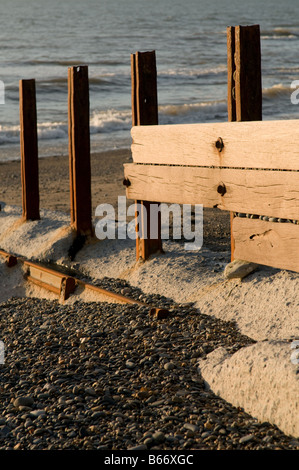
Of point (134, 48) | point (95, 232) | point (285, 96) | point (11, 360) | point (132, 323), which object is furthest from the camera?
point (134, 48)

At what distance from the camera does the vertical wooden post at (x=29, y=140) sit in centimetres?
765

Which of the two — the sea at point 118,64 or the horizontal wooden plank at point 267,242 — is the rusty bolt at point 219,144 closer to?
the horizontal wooden plank at point 267,242

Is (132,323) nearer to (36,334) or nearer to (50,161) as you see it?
(36,334)

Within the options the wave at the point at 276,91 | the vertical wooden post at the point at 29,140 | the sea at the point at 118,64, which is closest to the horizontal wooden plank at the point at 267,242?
the vertical wooden post at the point at 29,140

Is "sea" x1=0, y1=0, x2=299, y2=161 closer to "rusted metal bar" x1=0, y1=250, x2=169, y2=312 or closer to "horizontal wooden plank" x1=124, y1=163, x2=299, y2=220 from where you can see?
"rusted metal bar" x1=0, y1=250, x2=169, y2=312

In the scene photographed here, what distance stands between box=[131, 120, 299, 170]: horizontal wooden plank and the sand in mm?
896

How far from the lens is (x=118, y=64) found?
1321 inches

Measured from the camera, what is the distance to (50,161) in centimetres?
1448

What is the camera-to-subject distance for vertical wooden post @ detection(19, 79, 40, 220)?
765 cm

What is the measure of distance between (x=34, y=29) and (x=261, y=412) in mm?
49856

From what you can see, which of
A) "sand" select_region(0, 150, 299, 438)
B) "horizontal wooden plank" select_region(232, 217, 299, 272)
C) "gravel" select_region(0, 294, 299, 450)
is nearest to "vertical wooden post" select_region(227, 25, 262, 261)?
"horizontal wooden plank" select_region(232, 217, 299, 272)

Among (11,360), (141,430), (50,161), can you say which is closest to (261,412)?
(141,430)

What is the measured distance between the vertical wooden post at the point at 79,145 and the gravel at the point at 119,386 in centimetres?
200

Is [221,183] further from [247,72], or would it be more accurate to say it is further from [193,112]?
[193,112]
